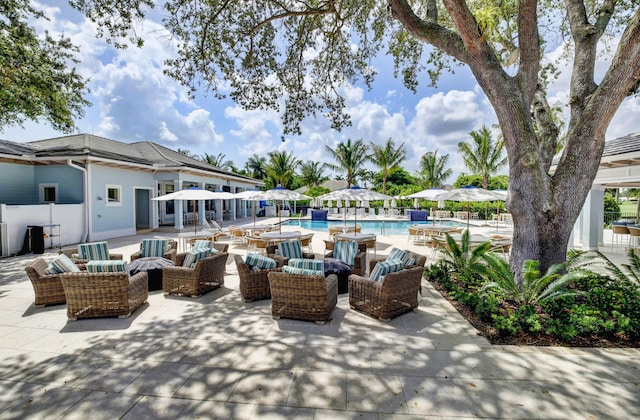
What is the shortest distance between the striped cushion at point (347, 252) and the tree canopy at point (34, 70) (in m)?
10.5

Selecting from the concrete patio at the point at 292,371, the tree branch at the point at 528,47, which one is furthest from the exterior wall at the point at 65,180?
the tree branch at the point at 528,47

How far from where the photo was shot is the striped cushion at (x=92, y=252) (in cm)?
697

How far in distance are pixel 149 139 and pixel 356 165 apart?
20269 millimetres

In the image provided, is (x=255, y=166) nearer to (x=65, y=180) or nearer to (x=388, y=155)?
(x=388, y=155)

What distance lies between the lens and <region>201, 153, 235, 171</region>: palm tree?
44781 millimetres

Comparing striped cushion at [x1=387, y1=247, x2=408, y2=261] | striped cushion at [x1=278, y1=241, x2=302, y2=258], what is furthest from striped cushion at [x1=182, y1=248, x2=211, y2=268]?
Result: striped cushion at [x1=387, y1=247, x2=408, y2=261]

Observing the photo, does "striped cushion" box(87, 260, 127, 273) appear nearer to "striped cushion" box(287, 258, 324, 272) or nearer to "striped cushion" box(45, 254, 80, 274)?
"striped cushion" box(45, 254, 80, 274)

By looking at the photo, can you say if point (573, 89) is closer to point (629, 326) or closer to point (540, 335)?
point (629, 326)

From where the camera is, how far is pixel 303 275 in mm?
4820

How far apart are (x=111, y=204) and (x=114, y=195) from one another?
28.8 inches

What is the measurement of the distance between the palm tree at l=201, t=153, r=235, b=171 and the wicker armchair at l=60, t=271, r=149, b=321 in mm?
42087

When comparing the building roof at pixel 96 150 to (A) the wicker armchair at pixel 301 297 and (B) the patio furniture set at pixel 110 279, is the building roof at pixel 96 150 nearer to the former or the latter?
(B) the patio furniture set at pixel 110 279

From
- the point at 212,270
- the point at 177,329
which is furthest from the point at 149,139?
the point at 177,329

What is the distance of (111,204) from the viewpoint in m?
14.4
